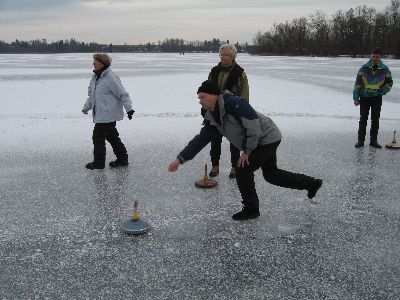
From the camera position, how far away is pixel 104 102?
6410 millimetres

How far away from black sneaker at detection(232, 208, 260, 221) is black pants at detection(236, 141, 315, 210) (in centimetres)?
4

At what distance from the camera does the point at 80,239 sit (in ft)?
13.5

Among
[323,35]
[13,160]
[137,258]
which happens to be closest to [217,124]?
[137,258]

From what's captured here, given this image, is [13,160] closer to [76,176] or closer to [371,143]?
[76,176]

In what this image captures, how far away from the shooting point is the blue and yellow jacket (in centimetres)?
768

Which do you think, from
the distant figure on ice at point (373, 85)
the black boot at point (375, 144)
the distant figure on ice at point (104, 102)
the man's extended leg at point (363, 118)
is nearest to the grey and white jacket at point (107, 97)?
the distant figure on ice at point (104, 102)

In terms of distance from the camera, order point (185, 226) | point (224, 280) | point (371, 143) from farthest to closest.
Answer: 1. point (371, 143)
2. point (185, 226)
3. point (224, 280)

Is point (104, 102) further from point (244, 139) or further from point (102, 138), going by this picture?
point (244, 139)

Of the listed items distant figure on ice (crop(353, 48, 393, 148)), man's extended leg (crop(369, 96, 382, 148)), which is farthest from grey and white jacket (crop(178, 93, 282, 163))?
man's extended leg (crop(369, 96, 382, 148))

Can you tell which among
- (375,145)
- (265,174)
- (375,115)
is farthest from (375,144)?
(265,174)

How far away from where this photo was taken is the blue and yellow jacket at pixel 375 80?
7680mm

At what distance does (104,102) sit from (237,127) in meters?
2.97

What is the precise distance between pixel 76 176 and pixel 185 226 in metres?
2.49

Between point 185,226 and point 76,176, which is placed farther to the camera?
point 76,176
